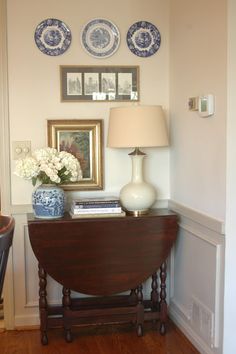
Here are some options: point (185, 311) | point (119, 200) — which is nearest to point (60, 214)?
point (119, 200)

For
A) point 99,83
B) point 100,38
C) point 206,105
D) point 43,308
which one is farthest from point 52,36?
point 43,308

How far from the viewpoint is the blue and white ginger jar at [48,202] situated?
8.85 ft

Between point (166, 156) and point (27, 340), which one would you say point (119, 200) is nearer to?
point (166, 156)

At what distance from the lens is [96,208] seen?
2.76 m

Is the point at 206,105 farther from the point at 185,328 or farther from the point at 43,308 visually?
the point at 43,308

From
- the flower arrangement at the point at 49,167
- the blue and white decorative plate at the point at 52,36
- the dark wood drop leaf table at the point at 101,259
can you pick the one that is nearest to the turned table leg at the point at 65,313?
the dark wood drop leaf table at the point at 101,259

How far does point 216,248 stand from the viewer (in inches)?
91.2

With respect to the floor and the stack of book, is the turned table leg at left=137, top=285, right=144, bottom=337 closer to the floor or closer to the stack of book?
the floor

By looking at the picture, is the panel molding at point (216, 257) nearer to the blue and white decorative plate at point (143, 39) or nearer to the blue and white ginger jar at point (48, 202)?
the blue and white ginger jar at point (48, 202)

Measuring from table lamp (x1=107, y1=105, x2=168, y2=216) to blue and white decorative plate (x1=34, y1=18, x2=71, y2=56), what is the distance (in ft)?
1.82

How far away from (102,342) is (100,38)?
1.91m

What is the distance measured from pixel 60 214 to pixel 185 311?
98cm

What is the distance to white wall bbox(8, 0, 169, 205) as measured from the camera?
9.55ft

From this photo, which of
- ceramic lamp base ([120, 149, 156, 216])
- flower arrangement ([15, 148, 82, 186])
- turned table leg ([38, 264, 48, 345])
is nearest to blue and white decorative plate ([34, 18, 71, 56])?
flower arrangement ([15, 148, 82, 186])
